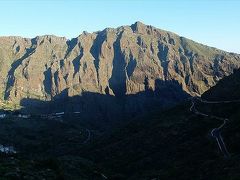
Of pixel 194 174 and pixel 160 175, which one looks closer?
pixel 194 174

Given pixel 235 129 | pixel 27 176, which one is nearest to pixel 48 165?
pixel 27 176

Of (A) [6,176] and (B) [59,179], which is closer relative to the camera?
(A) [6,176]

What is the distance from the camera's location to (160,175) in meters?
162

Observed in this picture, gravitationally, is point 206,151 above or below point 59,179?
below

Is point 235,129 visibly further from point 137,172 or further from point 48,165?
point 48,165

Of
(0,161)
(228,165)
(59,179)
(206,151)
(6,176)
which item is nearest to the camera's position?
(6,176)

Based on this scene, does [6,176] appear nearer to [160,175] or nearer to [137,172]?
[160,175]

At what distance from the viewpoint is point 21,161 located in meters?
43.7

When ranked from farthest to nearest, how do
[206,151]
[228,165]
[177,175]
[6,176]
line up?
[206,151], [177,175], [228,165], [6,176]

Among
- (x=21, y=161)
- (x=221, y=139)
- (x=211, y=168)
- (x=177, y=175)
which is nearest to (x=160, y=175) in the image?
(x=177, y=175)

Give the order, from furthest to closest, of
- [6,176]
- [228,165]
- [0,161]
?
1. [228,165]
2. [0,161]
3. [6,176]

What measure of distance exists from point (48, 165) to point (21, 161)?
2.86 metres

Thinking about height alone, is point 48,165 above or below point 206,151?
above

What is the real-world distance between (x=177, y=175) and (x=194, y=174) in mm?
8308
